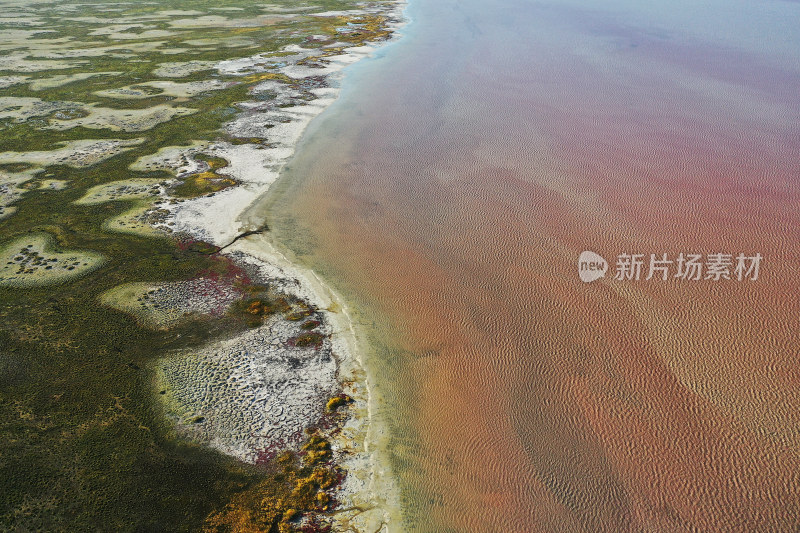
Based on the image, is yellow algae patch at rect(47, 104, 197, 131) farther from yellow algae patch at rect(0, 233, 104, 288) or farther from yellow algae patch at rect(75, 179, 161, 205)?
yellow algae patch at rect(0, 233, 104, 288)

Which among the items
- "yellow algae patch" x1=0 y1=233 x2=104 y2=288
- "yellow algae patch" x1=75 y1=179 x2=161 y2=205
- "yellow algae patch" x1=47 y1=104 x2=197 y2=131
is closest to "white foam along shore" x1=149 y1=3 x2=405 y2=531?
"yellow algae patch" x1=75 y1=179 x2=161 y2=205

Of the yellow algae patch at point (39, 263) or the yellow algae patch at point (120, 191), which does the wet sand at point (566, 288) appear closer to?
the yellow algae patch at point (120, 191)

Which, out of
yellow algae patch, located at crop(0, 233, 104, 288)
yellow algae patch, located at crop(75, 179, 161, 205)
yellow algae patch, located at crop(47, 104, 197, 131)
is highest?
yellow algae patch, located at crop(47, 104, 197, 131)

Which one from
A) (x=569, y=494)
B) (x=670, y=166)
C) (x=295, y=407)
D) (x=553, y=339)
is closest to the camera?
(x=569, y=494)

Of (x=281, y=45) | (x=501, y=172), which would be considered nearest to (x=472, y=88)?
(x=501, y=172)

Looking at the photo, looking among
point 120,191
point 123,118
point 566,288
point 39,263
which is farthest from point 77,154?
point 566,288

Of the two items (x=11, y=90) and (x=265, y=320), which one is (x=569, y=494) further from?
(x=11, y=90)

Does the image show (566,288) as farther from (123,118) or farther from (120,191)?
(123,118)
